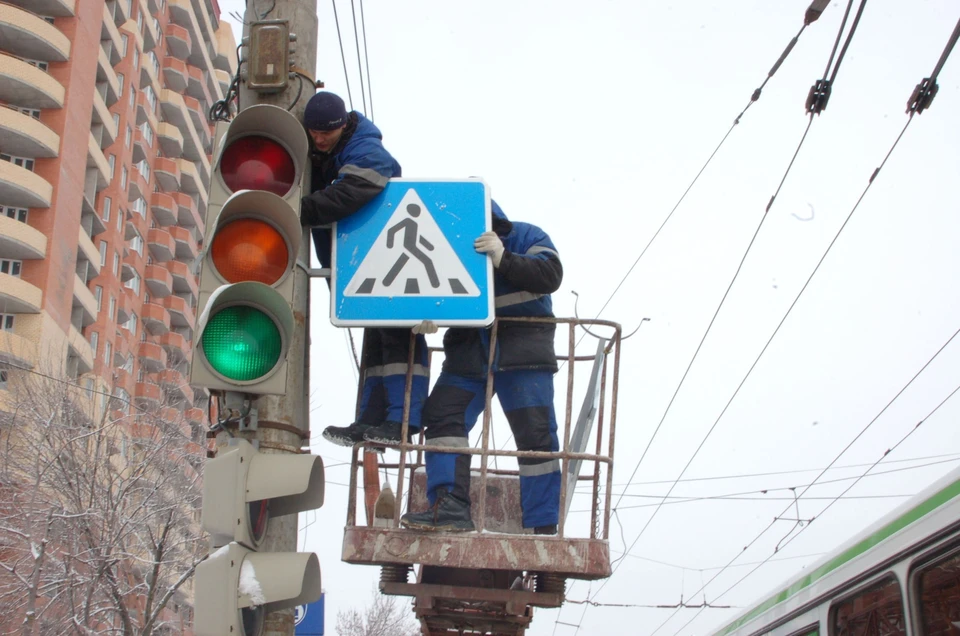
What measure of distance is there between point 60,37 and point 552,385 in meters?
47.6

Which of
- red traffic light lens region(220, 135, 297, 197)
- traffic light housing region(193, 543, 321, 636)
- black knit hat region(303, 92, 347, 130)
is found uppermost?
black knit hat region(303, 92, 347, 130)

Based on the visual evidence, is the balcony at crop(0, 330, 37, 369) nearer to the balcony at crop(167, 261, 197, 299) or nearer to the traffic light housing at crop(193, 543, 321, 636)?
the balcony at crop(167, 261, 197, 299)

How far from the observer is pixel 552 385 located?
591 cm

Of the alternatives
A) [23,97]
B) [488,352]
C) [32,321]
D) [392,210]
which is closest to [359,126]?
[392,210]

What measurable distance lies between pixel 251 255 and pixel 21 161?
1962 inches

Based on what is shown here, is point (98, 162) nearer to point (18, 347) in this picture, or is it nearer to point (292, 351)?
point (18, 347)

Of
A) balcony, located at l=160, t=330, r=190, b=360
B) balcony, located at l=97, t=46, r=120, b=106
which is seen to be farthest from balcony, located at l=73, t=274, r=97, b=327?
balcony, located at l=160, t=330, r=190, b=360

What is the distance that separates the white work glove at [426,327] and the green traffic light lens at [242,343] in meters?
1.43

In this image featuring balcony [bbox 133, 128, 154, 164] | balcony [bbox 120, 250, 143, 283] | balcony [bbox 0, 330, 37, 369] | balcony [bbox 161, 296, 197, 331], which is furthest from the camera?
balcony [bbox 161, 296, 197, 331]

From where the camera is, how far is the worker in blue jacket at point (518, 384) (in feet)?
18.7

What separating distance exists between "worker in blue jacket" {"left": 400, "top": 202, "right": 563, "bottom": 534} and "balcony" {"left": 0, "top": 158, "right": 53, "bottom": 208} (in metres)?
41.8

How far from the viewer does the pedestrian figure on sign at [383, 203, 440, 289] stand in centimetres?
496

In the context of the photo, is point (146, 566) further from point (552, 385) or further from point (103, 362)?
point (103, 362)

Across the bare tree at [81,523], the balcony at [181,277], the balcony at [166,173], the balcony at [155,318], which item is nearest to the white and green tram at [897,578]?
the bare tree at [81,523]
